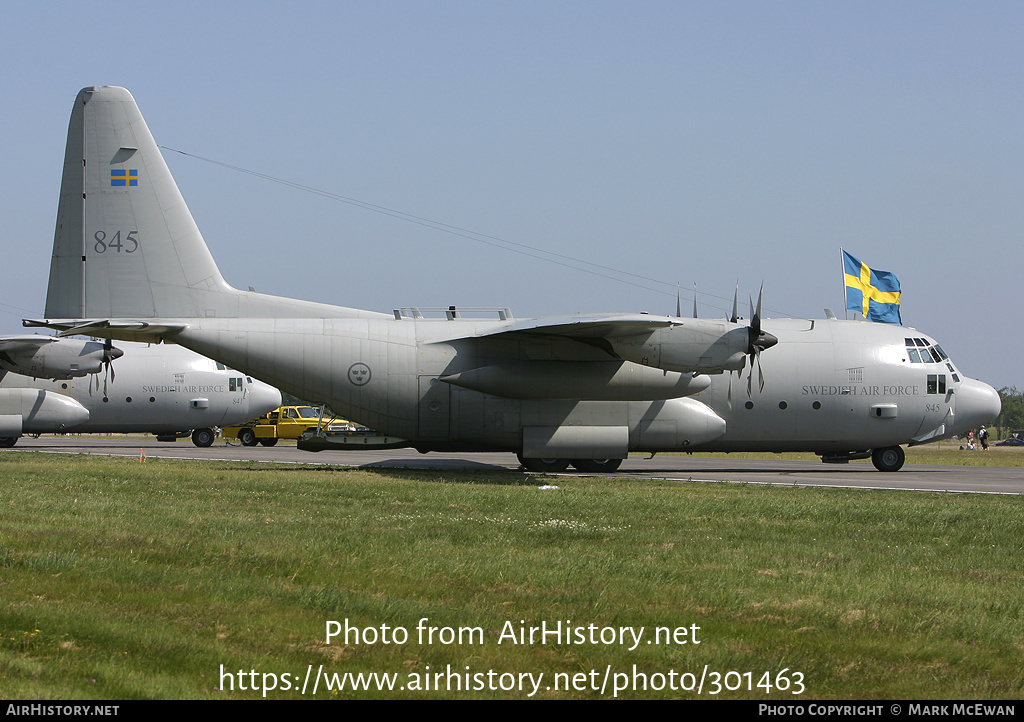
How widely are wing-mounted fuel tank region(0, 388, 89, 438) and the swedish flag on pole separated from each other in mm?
36702

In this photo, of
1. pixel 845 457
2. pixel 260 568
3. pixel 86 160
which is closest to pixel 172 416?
pixel 86 160

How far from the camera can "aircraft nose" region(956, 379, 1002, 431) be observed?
28953 mm

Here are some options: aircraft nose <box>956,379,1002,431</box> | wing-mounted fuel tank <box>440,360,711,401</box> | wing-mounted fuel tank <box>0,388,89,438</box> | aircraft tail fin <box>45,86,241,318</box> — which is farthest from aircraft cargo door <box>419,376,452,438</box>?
wing-mounted fuel tank <box>0,388,89,438</box>

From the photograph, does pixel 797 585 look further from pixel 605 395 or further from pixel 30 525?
pixel 605 395

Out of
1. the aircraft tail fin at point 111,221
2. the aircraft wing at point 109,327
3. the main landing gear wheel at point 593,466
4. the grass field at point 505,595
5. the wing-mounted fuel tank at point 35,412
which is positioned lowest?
the grass field at point 505,595

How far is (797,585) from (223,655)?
20.1ft

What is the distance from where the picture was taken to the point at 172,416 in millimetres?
44219

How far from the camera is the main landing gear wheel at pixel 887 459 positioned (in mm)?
29547

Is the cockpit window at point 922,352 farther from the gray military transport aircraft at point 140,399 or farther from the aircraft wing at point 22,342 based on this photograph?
the gray military transport aircraft at point 140,399

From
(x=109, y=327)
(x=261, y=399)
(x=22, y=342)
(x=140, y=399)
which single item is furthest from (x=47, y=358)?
(x=261, y=399)

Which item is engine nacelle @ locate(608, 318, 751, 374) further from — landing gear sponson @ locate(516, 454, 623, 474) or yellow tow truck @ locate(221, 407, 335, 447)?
yellow tow truck @ locate(221, 407, 335, 447)

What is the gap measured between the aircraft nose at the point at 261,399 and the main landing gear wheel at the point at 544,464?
22446 mm

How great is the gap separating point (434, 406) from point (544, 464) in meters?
3.92

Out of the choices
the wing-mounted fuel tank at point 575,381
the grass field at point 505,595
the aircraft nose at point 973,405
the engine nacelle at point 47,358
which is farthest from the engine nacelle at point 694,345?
the engine nacelle at point 47,358
